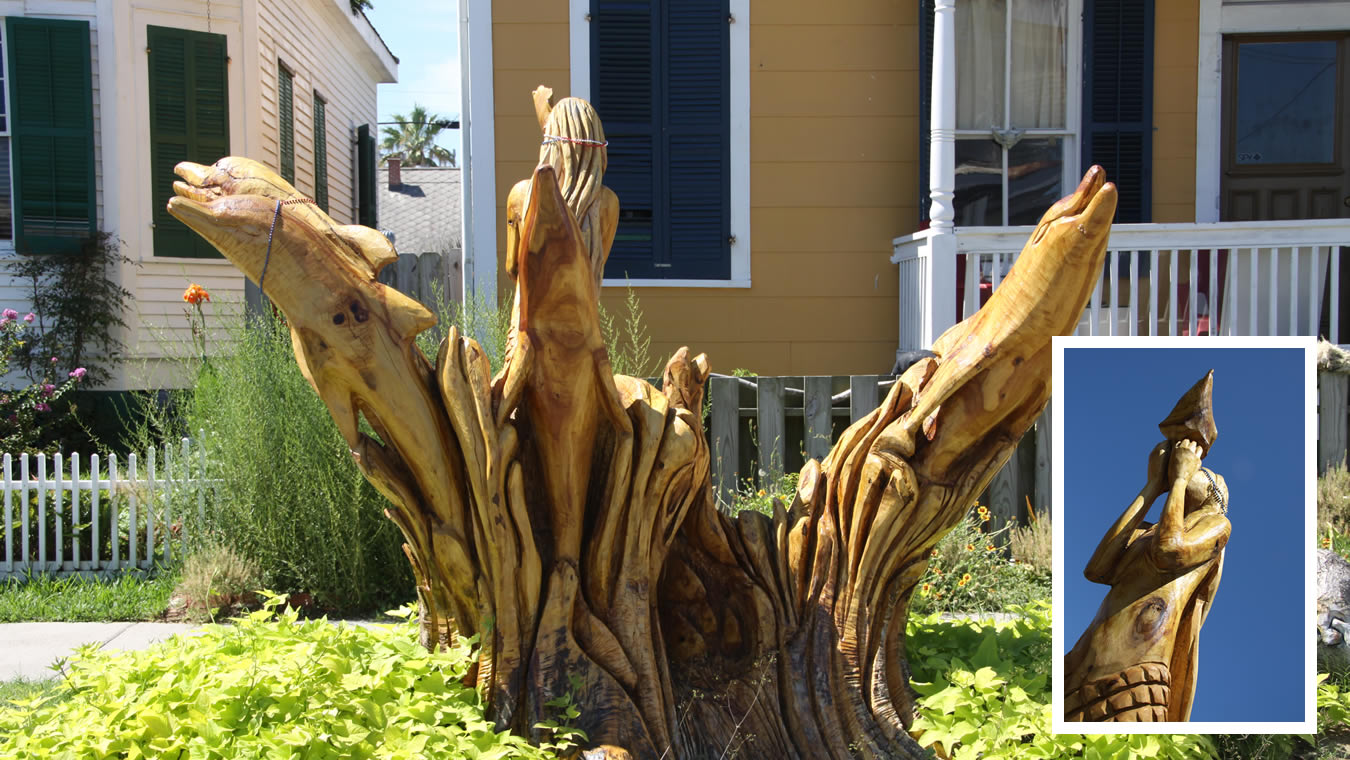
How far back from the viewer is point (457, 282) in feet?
38.7

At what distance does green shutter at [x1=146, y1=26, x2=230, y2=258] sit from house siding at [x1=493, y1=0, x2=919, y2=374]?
4.42m

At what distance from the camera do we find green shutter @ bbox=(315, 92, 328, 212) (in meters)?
14.8

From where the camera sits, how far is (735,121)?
847 centimetres

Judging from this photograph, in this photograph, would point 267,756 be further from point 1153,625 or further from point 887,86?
point 887,86

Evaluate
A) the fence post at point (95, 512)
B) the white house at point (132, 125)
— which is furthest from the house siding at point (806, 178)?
the white house at point (132, 125)

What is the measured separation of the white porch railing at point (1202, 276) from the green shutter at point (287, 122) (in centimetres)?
841

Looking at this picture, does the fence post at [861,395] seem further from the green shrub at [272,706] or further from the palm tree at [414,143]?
the palm tree at [414,143]

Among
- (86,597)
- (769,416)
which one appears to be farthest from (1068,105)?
(86,597)

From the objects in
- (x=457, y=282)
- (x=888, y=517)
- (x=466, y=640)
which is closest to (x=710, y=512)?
(x=888, y=517)

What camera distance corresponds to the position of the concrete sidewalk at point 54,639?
186 inches

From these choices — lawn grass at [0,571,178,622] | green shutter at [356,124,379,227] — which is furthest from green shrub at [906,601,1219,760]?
green shutter at [356,124,379,227]

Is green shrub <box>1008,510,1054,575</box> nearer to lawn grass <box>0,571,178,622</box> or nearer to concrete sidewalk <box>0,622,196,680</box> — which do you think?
concrete sidewalk <box>0,622,196,680</box>

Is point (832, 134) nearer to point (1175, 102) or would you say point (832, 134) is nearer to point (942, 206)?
point (942, 206)

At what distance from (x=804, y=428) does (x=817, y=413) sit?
0.17 m
